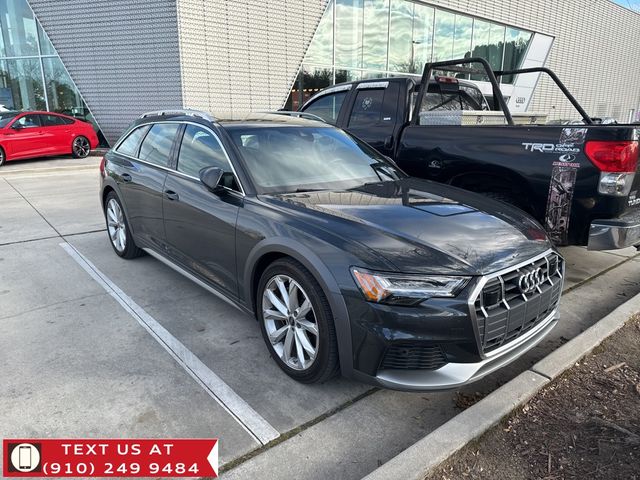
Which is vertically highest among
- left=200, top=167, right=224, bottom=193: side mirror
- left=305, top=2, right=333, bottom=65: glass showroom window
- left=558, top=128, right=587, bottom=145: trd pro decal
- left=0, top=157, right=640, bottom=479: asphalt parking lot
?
left=305, top=2, right=333, bottom=65: glass showroom window

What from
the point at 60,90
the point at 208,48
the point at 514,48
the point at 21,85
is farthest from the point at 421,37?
the point at 21,85

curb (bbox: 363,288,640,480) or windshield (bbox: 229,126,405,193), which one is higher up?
windshield (bbox: 229,126,405,193)

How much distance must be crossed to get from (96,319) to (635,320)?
4298 millimetres

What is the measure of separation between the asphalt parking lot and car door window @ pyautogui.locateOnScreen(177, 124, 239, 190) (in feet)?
3.77

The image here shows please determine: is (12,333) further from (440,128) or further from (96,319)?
(440,128)

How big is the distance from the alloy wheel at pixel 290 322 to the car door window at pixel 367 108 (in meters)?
3.29

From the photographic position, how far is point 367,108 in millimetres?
5801

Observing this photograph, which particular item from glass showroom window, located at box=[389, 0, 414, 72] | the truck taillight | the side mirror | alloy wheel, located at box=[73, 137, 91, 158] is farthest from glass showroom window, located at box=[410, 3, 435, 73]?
the side mirror

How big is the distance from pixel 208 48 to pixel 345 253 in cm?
1287

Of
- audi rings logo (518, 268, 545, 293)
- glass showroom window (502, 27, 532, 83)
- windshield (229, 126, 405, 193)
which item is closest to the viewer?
audi rings logo (518, 268, 545, 293)

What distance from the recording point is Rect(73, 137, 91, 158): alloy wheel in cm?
1423

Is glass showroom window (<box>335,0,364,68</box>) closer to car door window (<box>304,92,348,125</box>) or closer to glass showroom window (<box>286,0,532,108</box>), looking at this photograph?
glass showroom window (<box>286,0,532,108</box>)

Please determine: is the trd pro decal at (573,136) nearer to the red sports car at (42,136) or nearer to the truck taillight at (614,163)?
the truck taillight at (614,163)

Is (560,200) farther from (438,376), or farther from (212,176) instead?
(212,176)
